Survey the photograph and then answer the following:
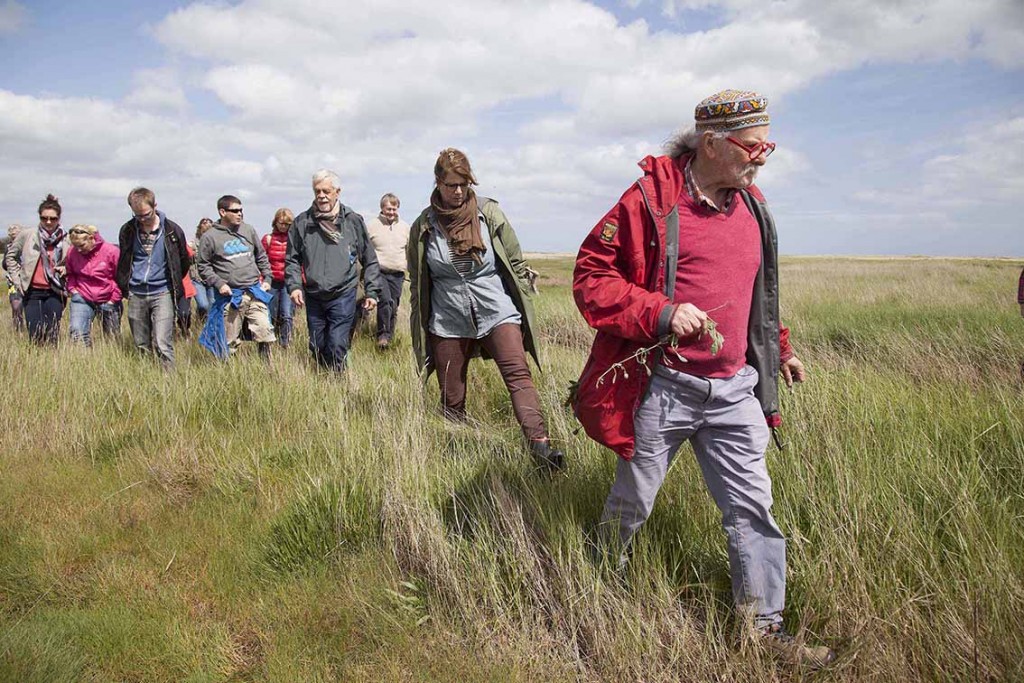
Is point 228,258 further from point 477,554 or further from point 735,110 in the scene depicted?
point 735,110

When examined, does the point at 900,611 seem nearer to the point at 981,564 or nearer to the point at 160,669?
the point at 981,564

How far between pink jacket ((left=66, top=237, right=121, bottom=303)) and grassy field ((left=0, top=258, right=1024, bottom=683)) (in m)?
3.53

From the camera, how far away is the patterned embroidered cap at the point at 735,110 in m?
2.47

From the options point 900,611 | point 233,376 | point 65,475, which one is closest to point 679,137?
point 900,611

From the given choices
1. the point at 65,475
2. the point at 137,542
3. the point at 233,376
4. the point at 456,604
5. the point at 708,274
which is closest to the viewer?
the point at 708,274

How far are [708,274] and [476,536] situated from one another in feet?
4.88

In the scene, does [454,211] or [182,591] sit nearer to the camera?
[182,591]

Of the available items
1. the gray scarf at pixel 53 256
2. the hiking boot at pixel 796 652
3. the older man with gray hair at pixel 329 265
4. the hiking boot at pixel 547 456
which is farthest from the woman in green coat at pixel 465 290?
the gray scarf at pixel 53 256

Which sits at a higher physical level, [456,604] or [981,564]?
[981,564]

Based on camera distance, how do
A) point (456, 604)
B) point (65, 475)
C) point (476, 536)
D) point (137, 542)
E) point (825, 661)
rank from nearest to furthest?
point (825, 661), point (456, 604), point (476, 536), point (137, 542), point (65, 475)

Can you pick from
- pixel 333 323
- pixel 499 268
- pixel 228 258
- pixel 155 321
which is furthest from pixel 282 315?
pixel 499 268

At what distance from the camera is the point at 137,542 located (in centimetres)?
373

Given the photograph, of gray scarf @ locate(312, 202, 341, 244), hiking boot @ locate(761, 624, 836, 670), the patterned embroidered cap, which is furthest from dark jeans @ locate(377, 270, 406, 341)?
hiking boot @ locate(761, 624, 836, 670)

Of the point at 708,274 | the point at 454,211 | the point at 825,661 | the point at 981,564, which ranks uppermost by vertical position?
the point at 454,211
